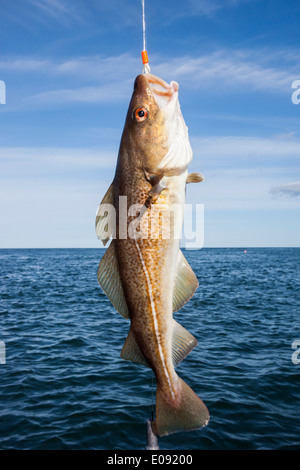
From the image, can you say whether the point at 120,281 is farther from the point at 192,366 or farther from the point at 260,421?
the point at 192,366

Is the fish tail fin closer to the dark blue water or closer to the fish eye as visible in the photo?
the fish eye

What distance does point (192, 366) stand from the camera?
1275 cm

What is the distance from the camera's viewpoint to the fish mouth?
3.17m

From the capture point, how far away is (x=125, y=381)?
11.6m

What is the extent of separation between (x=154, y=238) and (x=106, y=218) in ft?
1.53

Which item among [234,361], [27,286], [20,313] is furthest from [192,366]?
[27,286]

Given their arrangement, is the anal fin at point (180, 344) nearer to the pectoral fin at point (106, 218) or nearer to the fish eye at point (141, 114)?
the pectoral fin at point (106, 218)

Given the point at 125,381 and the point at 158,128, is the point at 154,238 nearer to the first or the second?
the point at 158,128

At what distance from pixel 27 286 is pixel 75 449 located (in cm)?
2816

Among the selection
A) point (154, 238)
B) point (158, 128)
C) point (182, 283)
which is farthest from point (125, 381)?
point (158, 128)

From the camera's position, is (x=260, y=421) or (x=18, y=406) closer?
(x=260, y=421)

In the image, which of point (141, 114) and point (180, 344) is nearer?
point (141, 114)

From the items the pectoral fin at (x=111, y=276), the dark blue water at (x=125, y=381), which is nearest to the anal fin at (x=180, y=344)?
the pectoral fin at (x=111, y=276)

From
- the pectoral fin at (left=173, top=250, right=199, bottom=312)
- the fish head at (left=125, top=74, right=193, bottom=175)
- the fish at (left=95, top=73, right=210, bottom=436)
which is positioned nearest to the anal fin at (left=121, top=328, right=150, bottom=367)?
the fish at (left=95, top=73, right=210, bottom=436)
